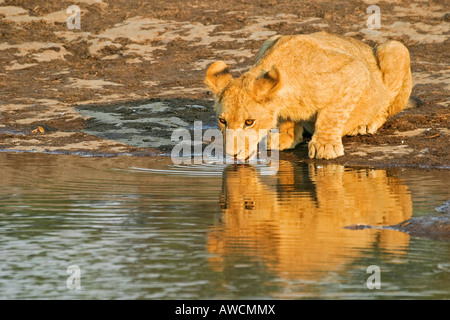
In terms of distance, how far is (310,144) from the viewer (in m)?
9.77

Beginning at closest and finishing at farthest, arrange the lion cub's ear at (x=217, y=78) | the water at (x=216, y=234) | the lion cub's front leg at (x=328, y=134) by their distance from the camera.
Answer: the water at (x=216, y=234), the lion cub's ear at (x=217, y=78), the lion cub's front leg at (x=328, y=134)

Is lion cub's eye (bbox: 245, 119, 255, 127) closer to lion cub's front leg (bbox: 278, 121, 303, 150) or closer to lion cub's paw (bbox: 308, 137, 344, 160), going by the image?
lion cub's paw (bbox: 308, 137, 344, 160)

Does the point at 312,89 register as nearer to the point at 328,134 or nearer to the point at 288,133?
the point at 328,134

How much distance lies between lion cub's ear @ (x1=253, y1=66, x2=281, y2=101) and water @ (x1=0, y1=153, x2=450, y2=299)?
813mm

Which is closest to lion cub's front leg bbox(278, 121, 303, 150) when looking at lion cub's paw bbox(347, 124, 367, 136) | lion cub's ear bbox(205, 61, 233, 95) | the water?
lion cub's paw bbox(347, 124, 367, 136)

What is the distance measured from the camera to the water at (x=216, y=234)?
4.88m

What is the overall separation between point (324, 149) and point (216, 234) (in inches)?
152

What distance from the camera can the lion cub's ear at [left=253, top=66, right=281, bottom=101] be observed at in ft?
29.2

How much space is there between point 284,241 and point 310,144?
406cm

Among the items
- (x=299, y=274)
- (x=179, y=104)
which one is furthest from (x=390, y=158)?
(x=299, y=274)

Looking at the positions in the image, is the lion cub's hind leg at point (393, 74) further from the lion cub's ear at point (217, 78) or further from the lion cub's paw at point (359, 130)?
the lion cub's ear at point (217, 78)

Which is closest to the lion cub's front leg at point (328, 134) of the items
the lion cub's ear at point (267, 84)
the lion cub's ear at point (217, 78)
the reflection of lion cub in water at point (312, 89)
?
the reflection of lion cub in water at point (312, 89)
